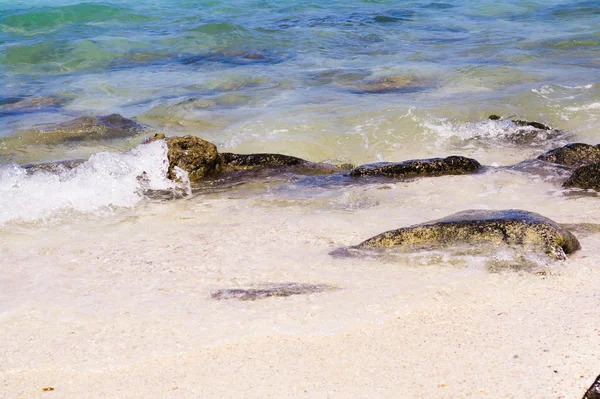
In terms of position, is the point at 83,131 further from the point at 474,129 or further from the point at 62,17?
the point at 62,17

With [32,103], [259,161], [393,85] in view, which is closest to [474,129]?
[393,85]

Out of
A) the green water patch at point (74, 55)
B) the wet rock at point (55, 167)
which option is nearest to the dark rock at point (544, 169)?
the wet rock at point (55, 167)

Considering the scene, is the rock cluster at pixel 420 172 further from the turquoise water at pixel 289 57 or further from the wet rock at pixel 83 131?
the turquoise water at pixel 289 57

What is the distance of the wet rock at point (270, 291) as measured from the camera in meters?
3.97

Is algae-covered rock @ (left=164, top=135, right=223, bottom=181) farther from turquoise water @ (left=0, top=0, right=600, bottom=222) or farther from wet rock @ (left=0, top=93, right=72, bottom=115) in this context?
wet rock @ (left=0, top=93, right=72, bottom=115)

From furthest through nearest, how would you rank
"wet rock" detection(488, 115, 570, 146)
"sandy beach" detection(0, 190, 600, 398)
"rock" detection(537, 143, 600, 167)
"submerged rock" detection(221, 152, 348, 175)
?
"wet rock" detection(488, 115, 570, 146) < "submerged rock" detection(221, 152, 348, 175) < "rock" detection(537, 143, 600, 167) < "sandy beach" detection(0, 190, 600, 398)

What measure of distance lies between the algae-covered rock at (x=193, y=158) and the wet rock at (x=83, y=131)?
252 cm

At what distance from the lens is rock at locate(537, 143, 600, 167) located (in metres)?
7.11

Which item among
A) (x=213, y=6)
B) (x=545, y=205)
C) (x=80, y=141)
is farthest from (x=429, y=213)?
(x=213, y=6)

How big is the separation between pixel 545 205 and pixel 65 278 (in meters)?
3.80

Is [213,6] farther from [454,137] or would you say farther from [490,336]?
[490,336]

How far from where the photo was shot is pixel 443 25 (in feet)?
59.8

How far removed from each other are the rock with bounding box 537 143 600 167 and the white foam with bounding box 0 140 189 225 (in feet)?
12.6

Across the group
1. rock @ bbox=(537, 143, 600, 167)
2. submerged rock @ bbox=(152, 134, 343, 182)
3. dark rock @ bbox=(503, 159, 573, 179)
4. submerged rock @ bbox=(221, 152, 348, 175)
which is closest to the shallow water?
dark rock @ bbox=(503, 159, 573, 179)
